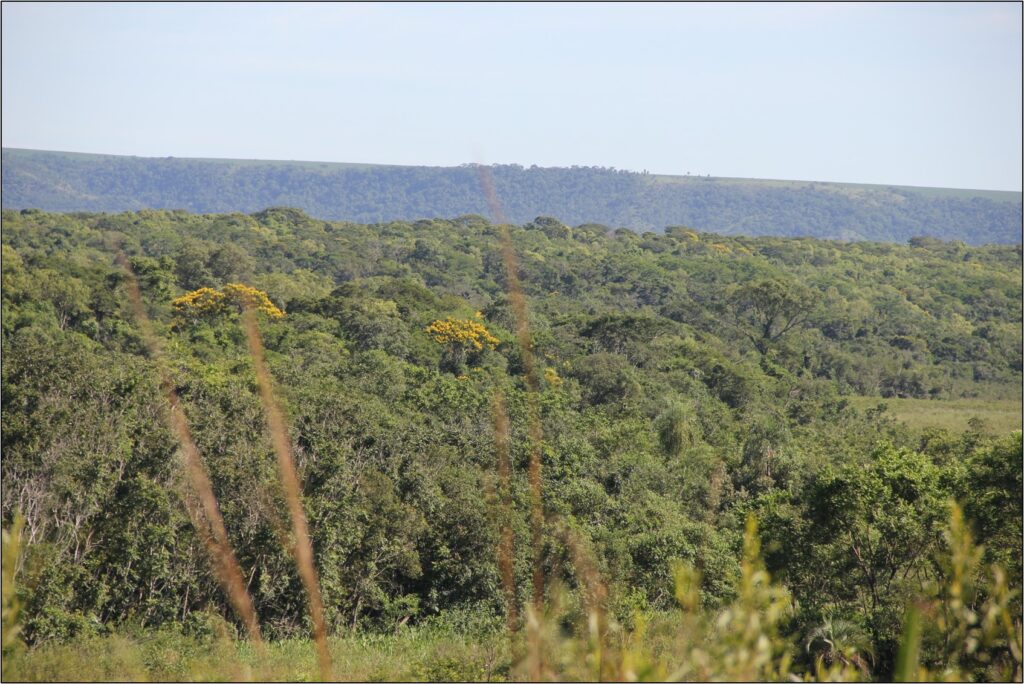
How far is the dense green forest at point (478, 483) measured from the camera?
1138 cm

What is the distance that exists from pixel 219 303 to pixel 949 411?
28936 millimetres

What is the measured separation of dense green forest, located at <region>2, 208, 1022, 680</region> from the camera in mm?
11383

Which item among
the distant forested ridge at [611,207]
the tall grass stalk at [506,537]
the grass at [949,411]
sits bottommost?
the grass at [949,411]

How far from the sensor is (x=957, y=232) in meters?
184

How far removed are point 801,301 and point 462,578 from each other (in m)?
41.2

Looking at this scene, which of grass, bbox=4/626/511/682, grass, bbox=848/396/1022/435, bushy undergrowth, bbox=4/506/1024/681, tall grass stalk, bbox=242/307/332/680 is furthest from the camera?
grass, bbox=848/396/1022/435

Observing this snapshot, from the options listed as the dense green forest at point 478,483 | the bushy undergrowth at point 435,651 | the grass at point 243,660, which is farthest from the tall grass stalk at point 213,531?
the grass at point 243,660

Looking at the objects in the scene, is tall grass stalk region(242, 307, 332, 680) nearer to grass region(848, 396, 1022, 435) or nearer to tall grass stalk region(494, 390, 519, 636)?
tall grass stalk region(494, 390, 519, 636)

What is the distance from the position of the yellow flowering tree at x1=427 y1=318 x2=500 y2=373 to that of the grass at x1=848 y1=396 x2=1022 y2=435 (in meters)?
14.7

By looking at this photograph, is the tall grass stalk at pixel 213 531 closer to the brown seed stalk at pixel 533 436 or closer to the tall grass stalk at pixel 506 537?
the tall grass stalk at pixel 506 537

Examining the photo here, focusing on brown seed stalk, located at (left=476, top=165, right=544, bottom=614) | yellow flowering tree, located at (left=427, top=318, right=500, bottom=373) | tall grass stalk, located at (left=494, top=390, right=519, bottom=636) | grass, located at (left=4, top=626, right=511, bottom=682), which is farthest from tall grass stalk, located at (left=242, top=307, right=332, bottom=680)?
yellow flowering tree, located at (left=427, top=318, right=500, bottom=373)

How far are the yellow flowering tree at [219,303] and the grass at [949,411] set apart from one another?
75.0ft

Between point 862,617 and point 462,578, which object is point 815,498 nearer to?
point 862,617

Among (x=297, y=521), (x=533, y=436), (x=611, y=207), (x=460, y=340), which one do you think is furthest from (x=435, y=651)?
(x=611, y=207)
